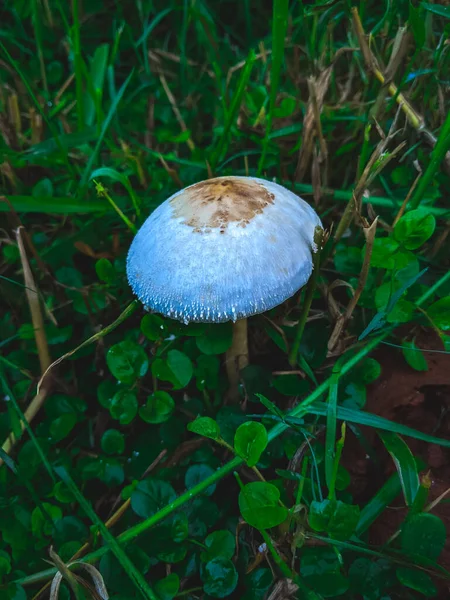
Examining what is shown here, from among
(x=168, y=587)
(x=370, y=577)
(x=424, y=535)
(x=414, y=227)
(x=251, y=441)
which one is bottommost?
(x=168, y=587)

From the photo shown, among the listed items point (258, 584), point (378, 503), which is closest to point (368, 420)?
point (378, 503)

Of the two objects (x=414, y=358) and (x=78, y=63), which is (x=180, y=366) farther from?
(x=78, y=63)

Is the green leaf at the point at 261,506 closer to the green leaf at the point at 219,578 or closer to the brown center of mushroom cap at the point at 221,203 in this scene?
the green leaf at the point at 219,578

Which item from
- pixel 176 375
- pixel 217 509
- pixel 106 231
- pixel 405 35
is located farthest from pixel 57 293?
pixel 405 35

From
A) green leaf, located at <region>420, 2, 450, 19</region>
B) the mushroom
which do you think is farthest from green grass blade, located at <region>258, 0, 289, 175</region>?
the mushroom

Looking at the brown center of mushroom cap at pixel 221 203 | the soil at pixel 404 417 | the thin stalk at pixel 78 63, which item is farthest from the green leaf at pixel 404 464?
the thin stalk at pixel 78 63

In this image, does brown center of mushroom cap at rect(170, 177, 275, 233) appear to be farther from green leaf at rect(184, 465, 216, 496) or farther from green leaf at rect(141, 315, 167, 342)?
green leaf at rect(184, 465, 216, 496)
